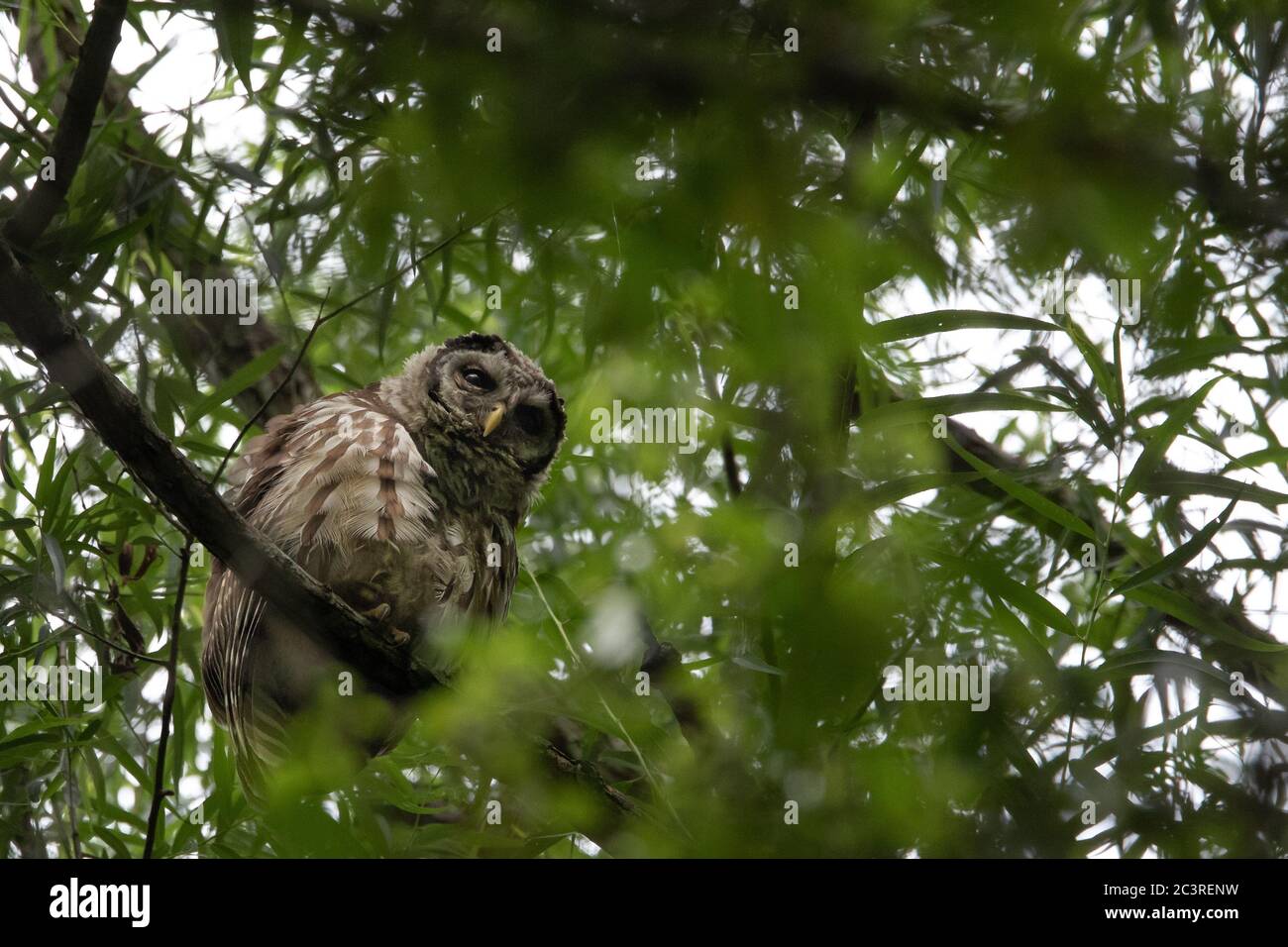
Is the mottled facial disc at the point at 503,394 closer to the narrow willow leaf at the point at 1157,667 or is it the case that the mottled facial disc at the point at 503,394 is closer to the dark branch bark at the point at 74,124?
the dark branch bark at the point at 74,124

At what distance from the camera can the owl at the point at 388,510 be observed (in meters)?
2.43

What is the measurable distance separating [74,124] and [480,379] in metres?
1.35

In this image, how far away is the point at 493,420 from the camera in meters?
2.77

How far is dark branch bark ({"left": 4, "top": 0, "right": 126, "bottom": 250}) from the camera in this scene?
1463 mm

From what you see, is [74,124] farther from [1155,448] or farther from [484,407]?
[1155,448]

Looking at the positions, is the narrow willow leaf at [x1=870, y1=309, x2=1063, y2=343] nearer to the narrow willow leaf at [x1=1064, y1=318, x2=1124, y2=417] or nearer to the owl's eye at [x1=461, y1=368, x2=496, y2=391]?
the narrow willow leaf at [x1=1064, y1=318, x2=1124, y2=417]

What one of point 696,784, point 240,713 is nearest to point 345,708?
point 696,784

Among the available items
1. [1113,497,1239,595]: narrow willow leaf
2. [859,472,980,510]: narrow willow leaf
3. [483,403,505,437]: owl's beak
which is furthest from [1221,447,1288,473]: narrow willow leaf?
[483,403,505,437]: owl's beak

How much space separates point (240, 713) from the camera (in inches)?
98.3

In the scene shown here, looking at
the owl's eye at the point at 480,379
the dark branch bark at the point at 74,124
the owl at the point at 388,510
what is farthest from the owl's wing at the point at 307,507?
the dark branch bark at the point at 74,124

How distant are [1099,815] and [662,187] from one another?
535mm

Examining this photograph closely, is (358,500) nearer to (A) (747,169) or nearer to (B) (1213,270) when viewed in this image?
(B) (1213,270)

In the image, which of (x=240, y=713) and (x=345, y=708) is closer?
(x=345, y=708)
